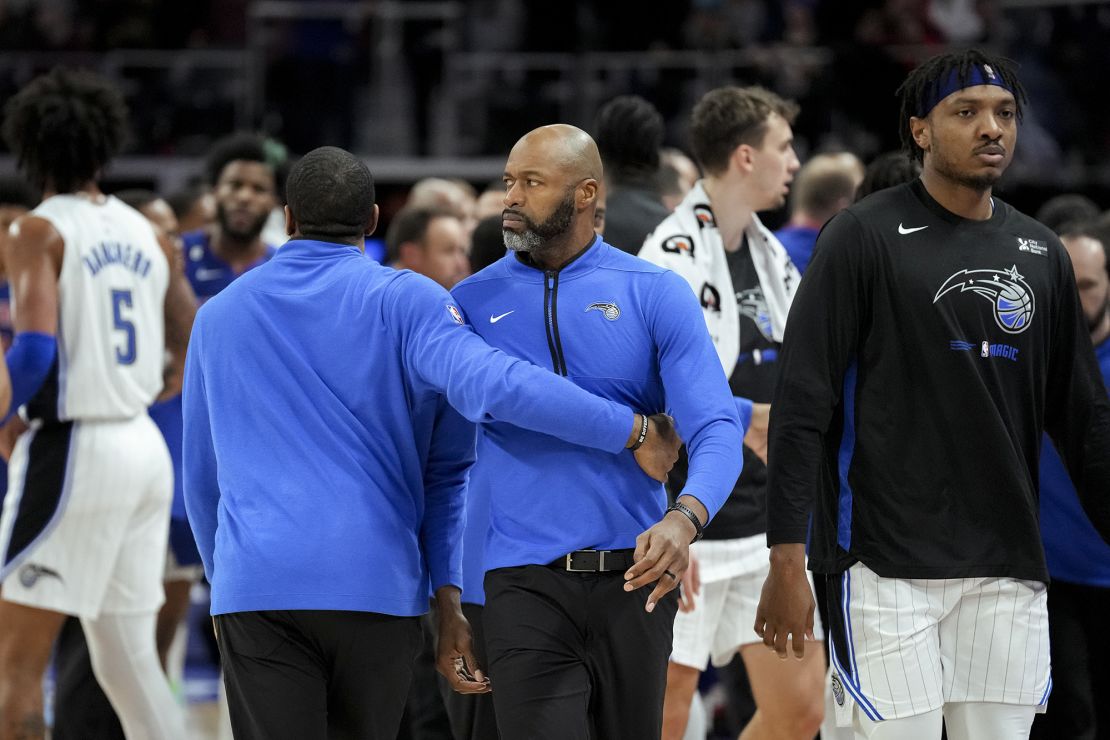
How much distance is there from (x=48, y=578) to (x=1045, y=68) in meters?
10.1

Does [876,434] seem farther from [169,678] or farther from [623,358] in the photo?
[169,678]

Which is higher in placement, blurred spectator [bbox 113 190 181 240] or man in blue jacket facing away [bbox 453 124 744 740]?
blurred spectator [bbox 113 190 181 240]

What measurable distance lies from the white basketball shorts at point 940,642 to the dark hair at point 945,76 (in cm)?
119

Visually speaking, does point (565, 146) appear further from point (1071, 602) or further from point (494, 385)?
point (1071, 602)

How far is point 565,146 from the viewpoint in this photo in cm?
403

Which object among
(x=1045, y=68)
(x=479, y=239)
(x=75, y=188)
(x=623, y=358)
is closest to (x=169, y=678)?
(x=75, y=188)

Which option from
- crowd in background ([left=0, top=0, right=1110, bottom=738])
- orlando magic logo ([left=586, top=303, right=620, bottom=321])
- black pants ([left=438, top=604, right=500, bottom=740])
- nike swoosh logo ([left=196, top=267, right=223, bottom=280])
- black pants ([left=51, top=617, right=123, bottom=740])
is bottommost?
black pants ([left=51, top=617, right=123, bottom=740])

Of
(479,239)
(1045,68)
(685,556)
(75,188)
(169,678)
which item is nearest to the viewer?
(685,556)

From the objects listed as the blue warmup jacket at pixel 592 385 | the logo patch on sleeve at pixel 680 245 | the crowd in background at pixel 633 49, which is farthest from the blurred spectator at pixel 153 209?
the blue warmup jacket at pixel 592 385

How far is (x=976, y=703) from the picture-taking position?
4.03 m

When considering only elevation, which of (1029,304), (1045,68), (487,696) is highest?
(1045,68)

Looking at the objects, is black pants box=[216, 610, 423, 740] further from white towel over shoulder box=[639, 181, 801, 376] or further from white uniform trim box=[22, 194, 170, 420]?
white uniform trim box=[22, 194, 170, 420]

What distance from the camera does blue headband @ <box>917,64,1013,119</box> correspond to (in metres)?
4.11

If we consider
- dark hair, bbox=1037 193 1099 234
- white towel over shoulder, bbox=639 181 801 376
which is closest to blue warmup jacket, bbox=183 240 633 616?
white towel over shoulder, bbox=639 181 801 376
